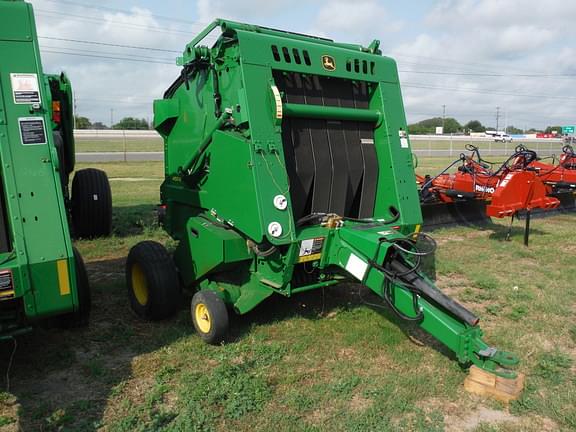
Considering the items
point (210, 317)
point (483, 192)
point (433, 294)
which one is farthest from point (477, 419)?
point (483, 192)

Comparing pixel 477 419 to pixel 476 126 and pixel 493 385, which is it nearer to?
pixel 493 385

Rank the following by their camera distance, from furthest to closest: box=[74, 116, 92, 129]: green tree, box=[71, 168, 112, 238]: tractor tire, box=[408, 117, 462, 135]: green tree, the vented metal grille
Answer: box=[408, 117, 462, 135]: green tree → box=[74, 116, 92, 129]: green tree → box=[71, 168, 112, 238]: tractor tire → the vented metal grille

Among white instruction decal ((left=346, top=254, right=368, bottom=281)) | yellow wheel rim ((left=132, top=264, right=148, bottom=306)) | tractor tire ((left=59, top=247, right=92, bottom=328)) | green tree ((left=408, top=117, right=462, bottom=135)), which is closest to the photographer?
white instruction decal ((left=346, top=254, right=368, bottom=281))

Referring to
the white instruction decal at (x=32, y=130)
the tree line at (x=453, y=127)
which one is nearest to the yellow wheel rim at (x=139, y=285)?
the white instruction decal at (x=32, y=130)

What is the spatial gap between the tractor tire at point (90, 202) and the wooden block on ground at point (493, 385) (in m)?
5.61

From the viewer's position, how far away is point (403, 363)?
3812mm

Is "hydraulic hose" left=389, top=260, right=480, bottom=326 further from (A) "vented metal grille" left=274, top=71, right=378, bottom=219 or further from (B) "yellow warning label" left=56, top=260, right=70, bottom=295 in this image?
(B) "yellow warning label" left=56, top=260, right=70, bottom=295

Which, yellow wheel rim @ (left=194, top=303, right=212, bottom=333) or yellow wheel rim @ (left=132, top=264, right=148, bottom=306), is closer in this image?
yellow wheel rim @ (left=194, top=303, right=212, bottom=333)

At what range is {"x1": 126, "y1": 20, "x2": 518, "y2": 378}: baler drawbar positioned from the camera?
3.81 m

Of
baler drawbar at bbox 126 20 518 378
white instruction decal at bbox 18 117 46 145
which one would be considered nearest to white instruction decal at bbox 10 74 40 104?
white instruction decal at bbox 18 117 46 145

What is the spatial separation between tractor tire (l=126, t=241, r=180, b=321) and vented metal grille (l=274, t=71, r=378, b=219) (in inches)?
51.5

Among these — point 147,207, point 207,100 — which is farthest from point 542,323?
point 147,207

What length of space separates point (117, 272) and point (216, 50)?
3095 millimetres

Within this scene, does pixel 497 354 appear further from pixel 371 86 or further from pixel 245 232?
pixel 371 86
